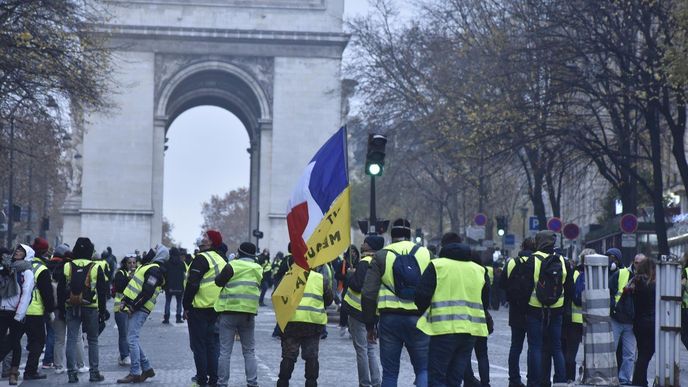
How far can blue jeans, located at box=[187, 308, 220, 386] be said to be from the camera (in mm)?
18141

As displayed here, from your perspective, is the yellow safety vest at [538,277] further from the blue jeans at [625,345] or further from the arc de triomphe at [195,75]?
the arc de triomphe at [195,75]

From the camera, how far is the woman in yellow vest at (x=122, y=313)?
21.4 meters

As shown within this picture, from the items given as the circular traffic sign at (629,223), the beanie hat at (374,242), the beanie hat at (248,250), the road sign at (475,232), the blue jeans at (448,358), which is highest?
the road sign at (475,232)

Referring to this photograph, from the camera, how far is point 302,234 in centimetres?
1583

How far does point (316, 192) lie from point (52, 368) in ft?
24.6

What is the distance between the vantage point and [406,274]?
1462 centimetres

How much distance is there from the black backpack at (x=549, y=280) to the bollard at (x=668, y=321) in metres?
1.11

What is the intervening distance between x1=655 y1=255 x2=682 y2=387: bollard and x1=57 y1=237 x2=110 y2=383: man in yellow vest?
22.6ft

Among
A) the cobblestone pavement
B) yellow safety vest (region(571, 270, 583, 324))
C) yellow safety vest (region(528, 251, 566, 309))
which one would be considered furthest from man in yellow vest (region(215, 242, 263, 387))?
yellow safety vest (region(571, 270, 583, 324))

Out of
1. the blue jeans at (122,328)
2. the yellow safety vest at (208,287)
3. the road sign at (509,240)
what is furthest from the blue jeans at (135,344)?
the road sign at (509,240)

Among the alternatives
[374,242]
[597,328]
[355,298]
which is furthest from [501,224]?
[597,328]

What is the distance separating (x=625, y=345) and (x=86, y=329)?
6.39 meters

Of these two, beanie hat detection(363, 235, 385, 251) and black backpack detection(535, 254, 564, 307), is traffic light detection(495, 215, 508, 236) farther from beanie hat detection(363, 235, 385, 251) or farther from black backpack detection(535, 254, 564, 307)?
beanie hat detection(363, 235, 385, 251)

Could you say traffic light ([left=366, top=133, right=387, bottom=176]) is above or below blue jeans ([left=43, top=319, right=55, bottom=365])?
above
